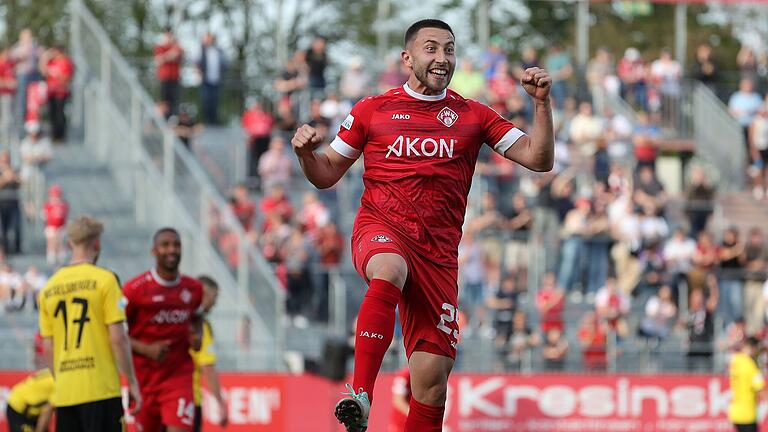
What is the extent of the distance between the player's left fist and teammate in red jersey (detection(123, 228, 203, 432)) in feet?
14.8

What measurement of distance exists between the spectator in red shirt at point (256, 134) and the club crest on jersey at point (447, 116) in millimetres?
15124

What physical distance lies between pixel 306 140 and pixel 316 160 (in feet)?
1.08

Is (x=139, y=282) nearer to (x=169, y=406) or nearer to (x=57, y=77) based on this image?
(x=169, y=406)

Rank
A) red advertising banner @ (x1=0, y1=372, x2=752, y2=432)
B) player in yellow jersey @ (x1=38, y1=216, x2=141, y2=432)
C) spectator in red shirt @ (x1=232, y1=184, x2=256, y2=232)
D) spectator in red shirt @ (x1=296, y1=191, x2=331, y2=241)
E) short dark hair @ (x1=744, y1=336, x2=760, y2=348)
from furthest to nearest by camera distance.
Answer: spectator in red shirt @ (x1=232, y1=184, x2=256, y2=232)
spectator in red shirt @ (x1=296, y1=191, x2=331, y2=241)
red advertising banner @ (x1=0, y1=372, x2=752, y2=432)
short dark hair @ (x1=744, y1=336, x2=760, y2=348)
player in yellow jersey @ (x1=38, y1=216, x2=141, y2=432)

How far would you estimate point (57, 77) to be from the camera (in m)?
23.2

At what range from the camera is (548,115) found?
830 cm

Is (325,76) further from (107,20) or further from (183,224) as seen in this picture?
(107,20)

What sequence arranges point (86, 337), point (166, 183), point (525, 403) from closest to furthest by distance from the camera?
1. point (86, 337)
2. point (525, 403)
3. point (166, 183)

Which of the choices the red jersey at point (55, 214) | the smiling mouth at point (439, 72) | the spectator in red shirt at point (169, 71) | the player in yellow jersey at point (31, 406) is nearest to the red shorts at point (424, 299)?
the smiling mouth at point (439, 72)

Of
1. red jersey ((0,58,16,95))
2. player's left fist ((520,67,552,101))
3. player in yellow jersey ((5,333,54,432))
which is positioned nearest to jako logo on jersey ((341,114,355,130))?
player's left fist ((520,67,552,101))

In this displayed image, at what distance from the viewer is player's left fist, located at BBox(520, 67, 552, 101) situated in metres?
8.15

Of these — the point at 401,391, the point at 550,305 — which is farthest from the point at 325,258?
the point at 401,391

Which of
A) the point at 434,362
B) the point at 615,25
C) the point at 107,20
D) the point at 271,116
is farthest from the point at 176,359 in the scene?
the point at 615,25

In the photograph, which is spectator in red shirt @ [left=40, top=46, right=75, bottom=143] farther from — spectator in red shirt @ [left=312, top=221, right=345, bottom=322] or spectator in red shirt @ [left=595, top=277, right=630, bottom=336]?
spectator in red shirt @ [left=595, top=277, right=630, bottom=336]
